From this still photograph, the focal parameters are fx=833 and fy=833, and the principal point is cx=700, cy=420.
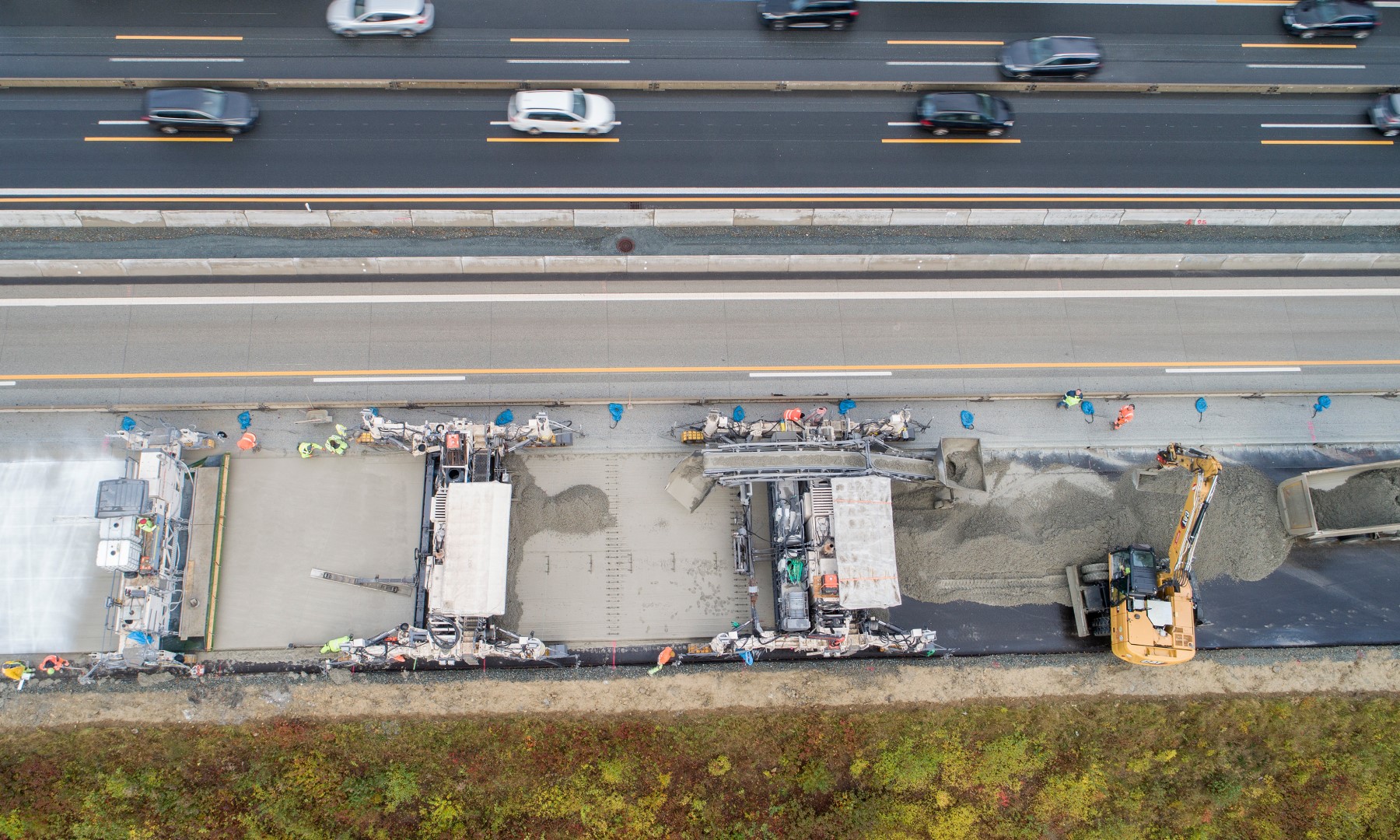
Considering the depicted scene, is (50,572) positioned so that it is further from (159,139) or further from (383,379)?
(159,139)

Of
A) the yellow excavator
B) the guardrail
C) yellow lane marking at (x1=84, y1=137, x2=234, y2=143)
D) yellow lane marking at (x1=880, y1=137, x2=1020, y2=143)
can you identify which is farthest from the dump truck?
yellow lane marking at (x1=84, y1=137, x2=234, y2=143)

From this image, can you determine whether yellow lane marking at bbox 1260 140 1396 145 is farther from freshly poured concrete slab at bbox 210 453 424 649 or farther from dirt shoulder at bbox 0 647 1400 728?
freshly poured concrete slab at bbox 210 453 424 649

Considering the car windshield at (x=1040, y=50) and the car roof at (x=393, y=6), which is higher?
the car roof at (x=393, y=6)

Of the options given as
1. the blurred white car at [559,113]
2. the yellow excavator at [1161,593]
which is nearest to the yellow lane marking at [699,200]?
the blurred white car at [559,113]

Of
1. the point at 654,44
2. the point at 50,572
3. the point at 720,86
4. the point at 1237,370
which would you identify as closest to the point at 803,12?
the point at 720,86

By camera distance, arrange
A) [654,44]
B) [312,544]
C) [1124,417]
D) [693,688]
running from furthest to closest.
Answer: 1. [654,44]
2. [1124,417]
3. [693,688]
4. [312,544]

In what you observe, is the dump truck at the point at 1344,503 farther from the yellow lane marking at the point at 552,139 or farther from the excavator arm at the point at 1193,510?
the yellow lane marking at the point at 552,139

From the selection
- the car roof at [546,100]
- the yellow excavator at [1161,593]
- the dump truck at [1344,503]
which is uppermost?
the car roof at [546,100]
